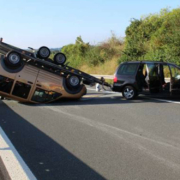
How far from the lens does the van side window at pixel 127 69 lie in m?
12.6

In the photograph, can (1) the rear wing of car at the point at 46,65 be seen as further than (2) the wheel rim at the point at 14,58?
Yes

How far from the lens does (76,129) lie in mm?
7195

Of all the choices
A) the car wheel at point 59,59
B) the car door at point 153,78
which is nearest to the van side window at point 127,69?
the car door at point 153,78

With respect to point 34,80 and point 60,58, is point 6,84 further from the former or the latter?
point 60,58

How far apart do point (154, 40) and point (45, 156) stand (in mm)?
24135

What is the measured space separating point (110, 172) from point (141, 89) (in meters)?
8.40

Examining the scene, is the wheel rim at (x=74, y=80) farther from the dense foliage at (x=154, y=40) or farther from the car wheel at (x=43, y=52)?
the dense foliage at (x=154, y=40)

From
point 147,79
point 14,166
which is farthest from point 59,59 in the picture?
point 14,166

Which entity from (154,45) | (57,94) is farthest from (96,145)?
(154,45)

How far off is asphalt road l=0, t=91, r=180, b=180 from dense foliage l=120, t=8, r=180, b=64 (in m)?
12.2

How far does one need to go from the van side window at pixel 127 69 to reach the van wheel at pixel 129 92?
642 mm

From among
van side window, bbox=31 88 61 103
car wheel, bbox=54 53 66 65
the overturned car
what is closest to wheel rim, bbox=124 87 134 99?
the overturned car

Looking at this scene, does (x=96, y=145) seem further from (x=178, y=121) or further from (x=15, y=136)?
(x=178, y=121)

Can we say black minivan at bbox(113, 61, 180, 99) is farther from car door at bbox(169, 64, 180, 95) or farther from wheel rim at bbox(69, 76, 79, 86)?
wheel rim at bbox(69, 76, 79, 86)
